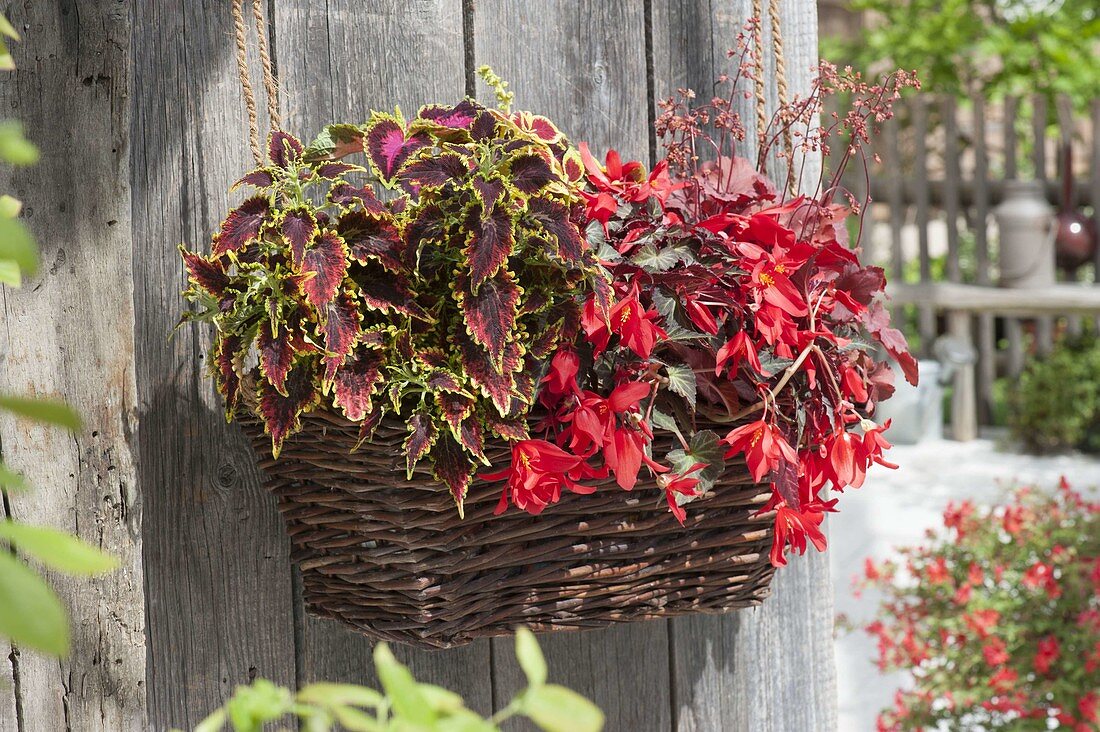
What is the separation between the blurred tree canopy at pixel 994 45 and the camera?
660cm

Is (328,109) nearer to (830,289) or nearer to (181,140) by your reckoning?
(181,140)

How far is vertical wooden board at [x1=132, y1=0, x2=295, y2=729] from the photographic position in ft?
3.92

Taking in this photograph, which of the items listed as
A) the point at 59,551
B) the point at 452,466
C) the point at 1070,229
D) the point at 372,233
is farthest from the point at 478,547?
the point at 1070,229

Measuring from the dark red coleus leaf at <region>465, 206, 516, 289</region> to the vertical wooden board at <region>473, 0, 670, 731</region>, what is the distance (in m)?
0.39

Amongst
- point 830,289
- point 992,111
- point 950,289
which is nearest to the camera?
point 830,289

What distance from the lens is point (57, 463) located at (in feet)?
3.49

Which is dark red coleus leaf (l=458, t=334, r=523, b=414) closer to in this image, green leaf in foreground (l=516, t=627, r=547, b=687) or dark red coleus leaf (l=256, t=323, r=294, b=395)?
dark red coleus leaf (l=256, t=323, r=294, b=395)

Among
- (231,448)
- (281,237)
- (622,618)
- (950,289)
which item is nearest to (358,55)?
(281,237)

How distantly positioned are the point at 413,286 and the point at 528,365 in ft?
0.43

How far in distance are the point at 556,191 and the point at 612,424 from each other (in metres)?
0.22

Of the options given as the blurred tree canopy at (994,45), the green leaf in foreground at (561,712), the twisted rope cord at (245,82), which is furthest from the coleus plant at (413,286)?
the blurred tree canopy at (994,45)

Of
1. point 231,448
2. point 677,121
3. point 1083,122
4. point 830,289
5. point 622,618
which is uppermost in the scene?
point 1083,122

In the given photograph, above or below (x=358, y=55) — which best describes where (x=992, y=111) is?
above

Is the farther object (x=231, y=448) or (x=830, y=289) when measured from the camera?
(x=231, y=448)
